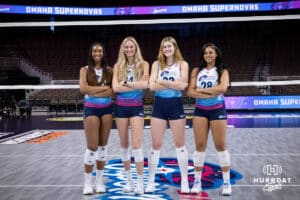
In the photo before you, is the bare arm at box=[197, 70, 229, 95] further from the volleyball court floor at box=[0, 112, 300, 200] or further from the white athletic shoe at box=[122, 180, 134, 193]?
the white athletic shoe at box=[122, 180, 134, 193]

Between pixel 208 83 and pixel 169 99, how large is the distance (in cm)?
42

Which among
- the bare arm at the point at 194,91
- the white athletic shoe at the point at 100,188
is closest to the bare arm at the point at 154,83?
the bare arm at the point at 194,91

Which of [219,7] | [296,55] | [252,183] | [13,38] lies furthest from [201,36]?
[252,183]

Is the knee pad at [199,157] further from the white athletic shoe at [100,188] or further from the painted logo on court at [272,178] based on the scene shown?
the white athletic shoe at [100,188]

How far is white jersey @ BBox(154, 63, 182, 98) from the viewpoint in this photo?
3.52 meters

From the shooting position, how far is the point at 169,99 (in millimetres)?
3508

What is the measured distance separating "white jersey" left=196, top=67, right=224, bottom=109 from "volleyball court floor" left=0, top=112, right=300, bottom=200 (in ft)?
3.00

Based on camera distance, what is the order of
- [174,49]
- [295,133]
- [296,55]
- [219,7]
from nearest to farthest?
1. [174,49]
2. [295,133]
3. [219,7]
4. [296,55]

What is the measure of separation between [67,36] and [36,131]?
40.5 ft

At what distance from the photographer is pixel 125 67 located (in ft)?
11.8

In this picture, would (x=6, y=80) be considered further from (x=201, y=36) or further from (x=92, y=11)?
(x=201, y=36)

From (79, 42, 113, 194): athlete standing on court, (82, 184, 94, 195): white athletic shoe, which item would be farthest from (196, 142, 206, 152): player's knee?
(82, 184, 94, 195): white athletic shoe

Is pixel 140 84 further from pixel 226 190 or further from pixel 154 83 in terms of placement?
pixel 226 190

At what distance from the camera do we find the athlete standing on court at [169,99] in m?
Answer: 3.49
